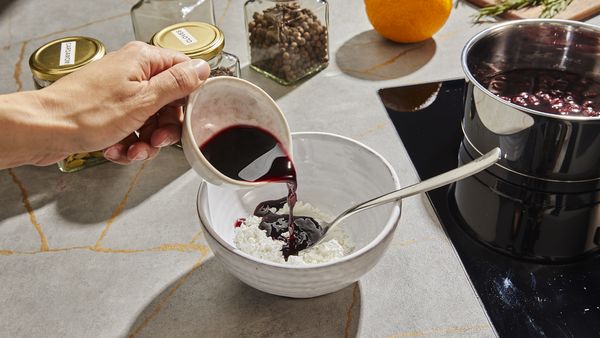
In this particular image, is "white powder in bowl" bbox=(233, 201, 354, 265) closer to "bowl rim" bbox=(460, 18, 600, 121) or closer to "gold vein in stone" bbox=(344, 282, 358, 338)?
"gold vein in stone" bbox=(344, 282, 358, 338)

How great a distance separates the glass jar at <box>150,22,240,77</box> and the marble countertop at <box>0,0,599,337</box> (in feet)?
0.42

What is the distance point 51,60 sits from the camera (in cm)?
99

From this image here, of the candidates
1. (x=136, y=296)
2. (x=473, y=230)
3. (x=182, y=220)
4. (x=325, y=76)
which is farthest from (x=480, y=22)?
(x=136, y=296)

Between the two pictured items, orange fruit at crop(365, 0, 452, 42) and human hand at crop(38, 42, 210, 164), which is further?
orange fruit at crop(365, 0, 452, 42)

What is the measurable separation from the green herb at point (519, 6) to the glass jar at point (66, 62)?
807mm

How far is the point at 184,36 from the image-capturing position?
3.45 ft

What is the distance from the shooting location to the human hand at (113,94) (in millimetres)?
712

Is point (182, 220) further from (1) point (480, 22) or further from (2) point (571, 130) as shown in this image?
(1) point (480, 22)

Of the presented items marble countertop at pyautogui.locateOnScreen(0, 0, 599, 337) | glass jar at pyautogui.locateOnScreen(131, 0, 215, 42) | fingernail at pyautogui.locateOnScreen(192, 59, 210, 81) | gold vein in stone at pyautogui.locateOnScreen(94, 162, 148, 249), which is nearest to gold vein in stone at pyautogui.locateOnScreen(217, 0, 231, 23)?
glass jar at pyautogui.locateOnScreen(131, 0, 215, 42)

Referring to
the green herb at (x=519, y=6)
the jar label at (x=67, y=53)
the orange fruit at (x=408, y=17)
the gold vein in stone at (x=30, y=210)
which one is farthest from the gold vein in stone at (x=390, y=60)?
the gold vein in stone at (x=30, y=210)

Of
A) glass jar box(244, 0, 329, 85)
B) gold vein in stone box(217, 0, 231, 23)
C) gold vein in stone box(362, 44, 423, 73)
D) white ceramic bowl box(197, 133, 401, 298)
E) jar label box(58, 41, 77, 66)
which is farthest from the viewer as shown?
gold vein in stone box(217, 0, 231, 23)

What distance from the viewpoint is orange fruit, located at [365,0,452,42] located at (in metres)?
1.23

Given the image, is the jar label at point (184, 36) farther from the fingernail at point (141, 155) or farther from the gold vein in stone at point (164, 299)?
the gold vein in stone at point (164, 299)

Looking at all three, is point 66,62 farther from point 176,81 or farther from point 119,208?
point 176,81
